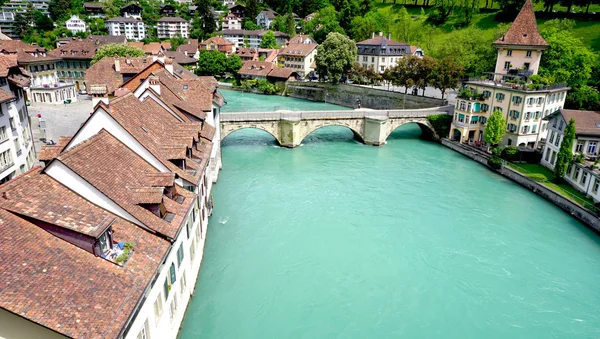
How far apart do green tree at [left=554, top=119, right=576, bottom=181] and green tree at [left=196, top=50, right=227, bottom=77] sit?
78.6m

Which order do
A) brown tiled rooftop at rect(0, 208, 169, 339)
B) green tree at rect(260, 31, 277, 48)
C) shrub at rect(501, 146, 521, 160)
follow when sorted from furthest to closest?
green tree at rect(260, 31, 277, 48), shrub at rect(501, 146, 521, 160), brown tiled rooftop at rect(0, 208, 169, 339)

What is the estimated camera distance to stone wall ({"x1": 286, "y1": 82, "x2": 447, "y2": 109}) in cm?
7025

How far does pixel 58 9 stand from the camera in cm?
15025

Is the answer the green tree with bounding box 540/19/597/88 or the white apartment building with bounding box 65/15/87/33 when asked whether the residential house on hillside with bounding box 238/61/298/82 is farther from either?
the white apartment building with bounding box 65/15/87/33

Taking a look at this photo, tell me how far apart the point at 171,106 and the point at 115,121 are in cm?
1017

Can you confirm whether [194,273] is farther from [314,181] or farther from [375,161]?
[375,161]

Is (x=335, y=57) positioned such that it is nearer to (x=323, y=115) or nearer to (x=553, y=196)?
(x=323, y=115)

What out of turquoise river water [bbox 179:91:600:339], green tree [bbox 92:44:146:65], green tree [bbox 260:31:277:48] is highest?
green tree [bbox 260:31:277:48]

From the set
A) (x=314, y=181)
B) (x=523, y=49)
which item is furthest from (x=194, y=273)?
(x=523, y=49)

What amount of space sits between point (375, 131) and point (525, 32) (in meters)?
21.7

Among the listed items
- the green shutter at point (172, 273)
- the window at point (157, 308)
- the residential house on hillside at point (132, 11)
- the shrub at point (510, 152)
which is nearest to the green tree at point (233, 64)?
the shrub at point (510, 152)

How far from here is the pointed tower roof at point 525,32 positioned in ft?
171

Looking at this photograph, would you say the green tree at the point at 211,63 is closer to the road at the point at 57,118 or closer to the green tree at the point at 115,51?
the green tree at the point at 115,51

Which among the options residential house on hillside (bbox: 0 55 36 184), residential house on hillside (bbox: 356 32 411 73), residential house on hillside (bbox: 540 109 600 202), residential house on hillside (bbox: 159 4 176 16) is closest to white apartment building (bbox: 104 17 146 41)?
residential house on hillside (bbox: 159 4 176 16)
